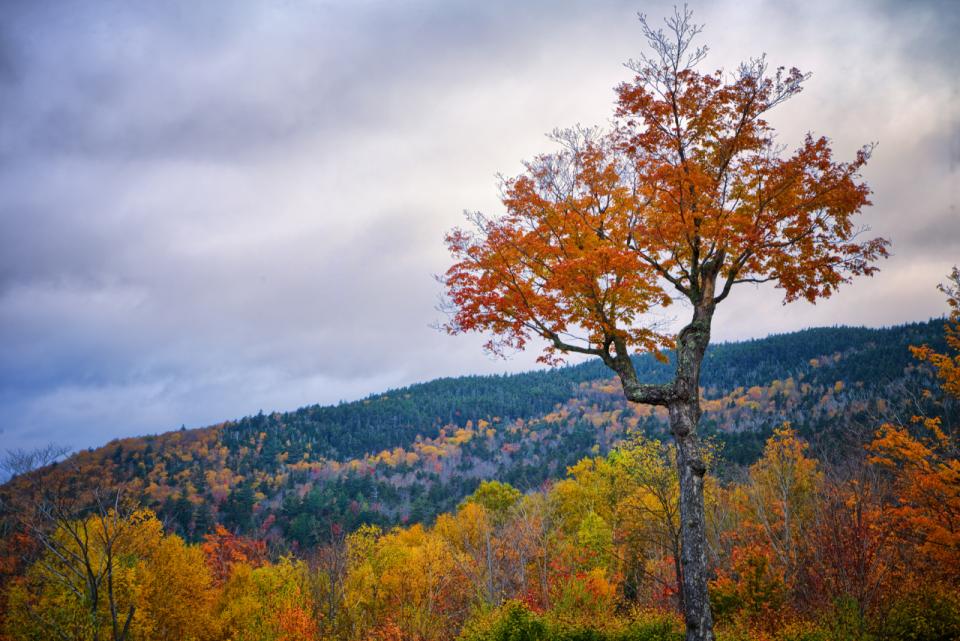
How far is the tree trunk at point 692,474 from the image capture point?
30.2ft

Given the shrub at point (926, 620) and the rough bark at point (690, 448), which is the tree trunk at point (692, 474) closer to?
the rough bark at point (690, 448)

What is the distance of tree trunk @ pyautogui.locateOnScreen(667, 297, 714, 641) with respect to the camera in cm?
920

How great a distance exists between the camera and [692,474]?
32.7ft

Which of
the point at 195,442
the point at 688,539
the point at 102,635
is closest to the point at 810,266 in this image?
the point at 688,539

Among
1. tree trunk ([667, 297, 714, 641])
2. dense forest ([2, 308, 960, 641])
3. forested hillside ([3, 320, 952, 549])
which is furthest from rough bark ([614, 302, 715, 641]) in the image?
forested hillside ([3, 320, 952, 549])

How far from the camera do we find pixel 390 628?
96.8 feet

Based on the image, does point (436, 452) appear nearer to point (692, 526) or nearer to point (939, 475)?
point (939, 475)

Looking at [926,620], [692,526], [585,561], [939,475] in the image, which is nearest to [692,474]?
[692,526]

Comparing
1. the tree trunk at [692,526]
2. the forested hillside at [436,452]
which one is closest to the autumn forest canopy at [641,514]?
the tree trunk at [692,526]

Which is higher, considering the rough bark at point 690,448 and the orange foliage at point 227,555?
the rough bark at point 690,448

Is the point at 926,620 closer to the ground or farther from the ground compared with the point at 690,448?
closer to the ground

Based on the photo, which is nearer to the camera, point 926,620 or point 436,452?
point 926,620

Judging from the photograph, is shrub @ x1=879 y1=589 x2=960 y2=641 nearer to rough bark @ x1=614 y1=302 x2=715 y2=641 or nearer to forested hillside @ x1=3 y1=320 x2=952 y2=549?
rough bark @ x1=614 y1=302 x2=715 y2=641

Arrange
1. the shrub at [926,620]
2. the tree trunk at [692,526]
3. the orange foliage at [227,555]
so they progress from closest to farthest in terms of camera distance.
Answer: the tree trunk at [692,526] < the shrub at [926,620] < the orange foliage at [227,555]
